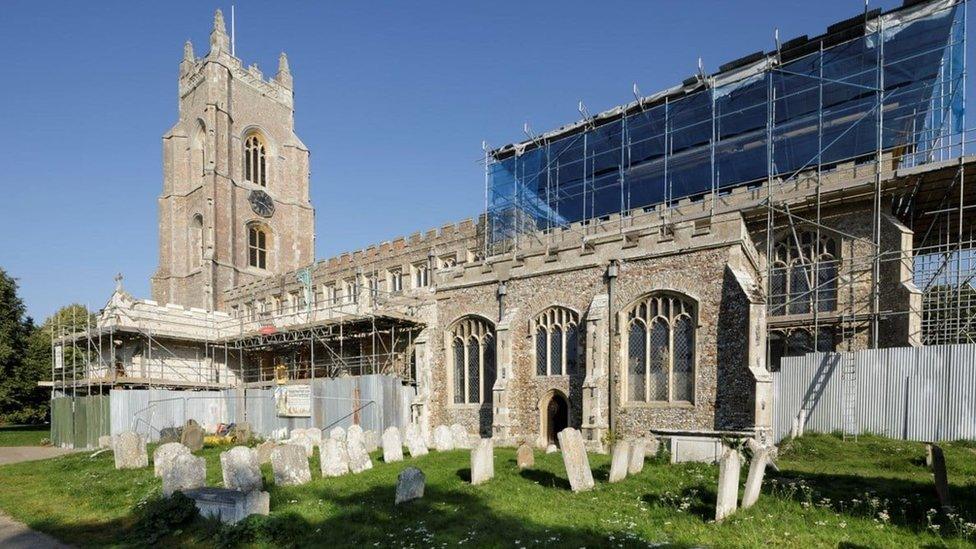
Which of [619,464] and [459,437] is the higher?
[619,464]

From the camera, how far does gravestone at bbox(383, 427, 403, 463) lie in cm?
1308

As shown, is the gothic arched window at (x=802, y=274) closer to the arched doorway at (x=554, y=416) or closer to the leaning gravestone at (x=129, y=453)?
the arched doorway at (x=554, y=416)

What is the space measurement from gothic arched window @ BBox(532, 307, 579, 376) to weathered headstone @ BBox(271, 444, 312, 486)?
7.66m

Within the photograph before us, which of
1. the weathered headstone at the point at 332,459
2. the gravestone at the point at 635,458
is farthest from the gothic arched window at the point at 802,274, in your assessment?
the weathered headstone at the point at 332,459

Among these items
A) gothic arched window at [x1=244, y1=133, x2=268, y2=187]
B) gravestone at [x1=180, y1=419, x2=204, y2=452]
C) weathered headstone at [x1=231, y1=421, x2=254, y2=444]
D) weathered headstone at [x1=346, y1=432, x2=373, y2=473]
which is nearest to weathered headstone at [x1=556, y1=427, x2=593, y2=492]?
weathered headstone at [x1=346, y1=432, x2=373, y2=473]

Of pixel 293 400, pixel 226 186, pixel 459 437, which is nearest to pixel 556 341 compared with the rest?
pixel 459 437

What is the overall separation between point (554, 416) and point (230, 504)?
32.6 ft

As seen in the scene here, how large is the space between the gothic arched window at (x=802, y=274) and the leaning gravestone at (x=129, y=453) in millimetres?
18423

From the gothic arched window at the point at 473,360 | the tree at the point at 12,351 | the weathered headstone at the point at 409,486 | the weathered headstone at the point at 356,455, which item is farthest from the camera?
the tree at the point at 12,351

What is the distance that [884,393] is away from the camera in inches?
494

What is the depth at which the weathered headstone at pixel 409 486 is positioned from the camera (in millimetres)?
8680

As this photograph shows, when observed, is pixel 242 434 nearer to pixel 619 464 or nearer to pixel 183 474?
pixel 183 474

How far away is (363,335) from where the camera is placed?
22.2 metres

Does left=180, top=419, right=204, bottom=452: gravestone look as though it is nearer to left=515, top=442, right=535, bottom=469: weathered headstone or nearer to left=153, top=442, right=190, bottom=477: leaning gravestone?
left=153, top=442, right=190, bottom=477: leaning gravestone
